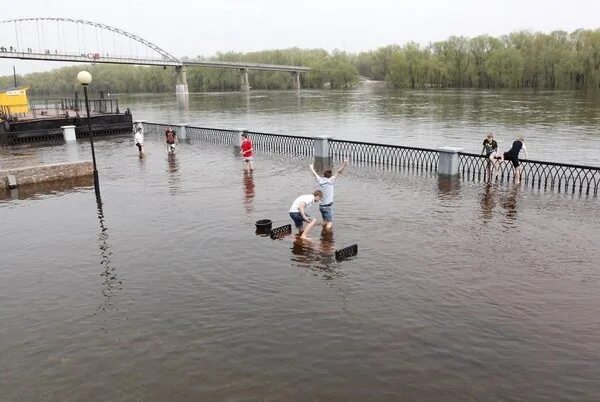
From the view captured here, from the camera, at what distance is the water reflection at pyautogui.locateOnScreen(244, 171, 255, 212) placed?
14273 mm

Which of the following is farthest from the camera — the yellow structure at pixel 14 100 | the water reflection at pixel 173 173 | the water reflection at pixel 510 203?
the yellow structure at pixel 14 100

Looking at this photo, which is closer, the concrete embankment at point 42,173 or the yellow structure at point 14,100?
the concrete embankment at point 42,173

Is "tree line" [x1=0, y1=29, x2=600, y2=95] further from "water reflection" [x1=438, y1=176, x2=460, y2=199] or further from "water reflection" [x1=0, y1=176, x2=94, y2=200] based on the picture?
"water reflection" [x1=0, y1=176, x2=94, y2=200]

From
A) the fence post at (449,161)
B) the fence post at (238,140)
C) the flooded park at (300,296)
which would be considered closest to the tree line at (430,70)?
the fence post at (238,140)

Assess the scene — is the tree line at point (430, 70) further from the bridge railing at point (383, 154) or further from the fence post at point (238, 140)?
the fence post at point (238, 140)

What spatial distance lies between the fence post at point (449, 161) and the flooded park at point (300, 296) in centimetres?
111

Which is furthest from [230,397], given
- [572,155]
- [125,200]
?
[572,155]

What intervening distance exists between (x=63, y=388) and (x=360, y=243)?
252 inches

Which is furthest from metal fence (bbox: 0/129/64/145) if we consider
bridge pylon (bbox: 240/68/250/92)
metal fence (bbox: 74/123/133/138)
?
bridge pylon (bbox: 240/68/250/92)

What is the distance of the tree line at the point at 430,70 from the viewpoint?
90.7m

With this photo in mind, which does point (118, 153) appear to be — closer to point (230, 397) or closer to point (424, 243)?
point (424, 243)

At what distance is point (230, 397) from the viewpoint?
5.84 metres

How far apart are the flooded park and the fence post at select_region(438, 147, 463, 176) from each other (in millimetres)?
1105

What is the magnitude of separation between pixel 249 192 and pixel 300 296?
807 cm
